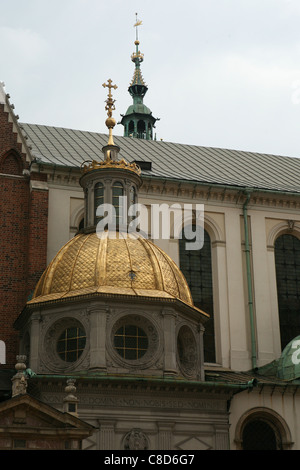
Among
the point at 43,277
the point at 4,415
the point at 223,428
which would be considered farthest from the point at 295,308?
the point at 4,415

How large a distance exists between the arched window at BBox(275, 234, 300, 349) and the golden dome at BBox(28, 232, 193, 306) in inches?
272

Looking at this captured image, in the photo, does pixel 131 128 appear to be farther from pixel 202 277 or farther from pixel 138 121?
pixel 202 277

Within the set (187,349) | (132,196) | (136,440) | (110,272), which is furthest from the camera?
(132,196)

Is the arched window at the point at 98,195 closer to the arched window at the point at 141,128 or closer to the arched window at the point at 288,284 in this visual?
the arched window at the point at 288,284

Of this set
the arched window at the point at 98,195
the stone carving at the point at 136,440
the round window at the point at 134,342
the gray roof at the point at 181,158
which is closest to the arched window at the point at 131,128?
the gray roof at the point at 181,158

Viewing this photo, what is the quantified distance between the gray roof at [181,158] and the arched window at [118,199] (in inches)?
122

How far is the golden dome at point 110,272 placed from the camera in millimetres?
29547

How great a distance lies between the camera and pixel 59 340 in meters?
29.5

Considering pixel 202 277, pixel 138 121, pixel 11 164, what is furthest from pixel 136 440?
pixel 138 121

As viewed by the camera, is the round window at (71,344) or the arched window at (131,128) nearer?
the round window at (71,344)

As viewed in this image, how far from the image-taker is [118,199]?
109ft

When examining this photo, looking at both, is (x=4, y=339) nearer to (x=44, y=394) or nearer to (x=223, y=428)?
(x=44, y=394)

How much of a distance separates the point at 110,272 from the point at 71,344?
273 centimetres

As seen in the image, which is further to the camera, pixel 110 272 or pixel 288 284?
pixel 288 284
